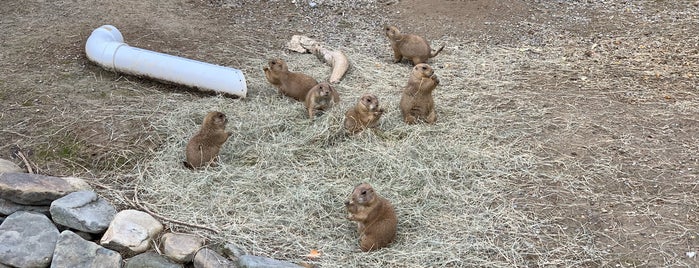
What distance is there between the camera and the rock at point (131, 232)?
5.82 meters

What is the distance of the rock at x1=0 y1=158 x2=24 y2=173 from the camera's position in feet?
21.7

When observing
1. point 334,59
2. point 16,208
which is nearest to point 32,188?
point 16,208

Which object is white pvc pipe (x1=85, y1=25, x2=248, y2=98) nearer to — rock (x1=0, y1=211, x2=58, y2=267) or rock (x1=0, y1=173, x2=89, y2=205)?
rock (x1=0, y1=173, x2=89, y2=205)

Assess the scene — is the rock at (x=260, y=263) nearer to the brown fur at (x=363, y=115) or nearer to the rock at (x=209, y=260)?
the rock at (x=209, y=260)

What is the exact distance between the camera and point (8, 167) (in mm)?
6676

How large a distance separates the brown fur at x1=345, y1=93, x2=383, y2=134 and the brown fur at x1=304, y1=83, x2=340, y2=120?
13.3 inches

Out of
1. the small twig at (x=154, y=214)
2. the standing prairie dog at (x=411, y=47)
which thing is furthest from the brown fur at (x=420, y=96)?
the small twig at (x=154, y=214)

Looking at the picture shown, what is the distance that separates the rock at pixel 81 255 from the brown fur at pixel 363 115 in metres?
2.71

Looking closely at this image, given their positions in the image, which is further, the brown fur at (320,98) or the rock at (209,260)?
the brown fur at (320,98)

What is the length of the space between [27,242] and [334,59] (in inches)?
178

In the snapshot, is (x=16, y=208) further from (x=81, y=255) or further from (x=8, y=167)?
(x=81, y=255)

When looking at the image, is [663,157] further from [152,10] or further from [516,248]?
[152,10]

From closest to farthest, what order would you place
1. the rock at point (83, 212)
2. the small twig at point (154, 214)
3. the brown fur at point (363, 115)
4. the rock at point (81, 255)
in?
the rock at point (81, 255) < the small twig at point (154, 214) < the rock at point (83, 212) < the brown fur at point (363, 115)

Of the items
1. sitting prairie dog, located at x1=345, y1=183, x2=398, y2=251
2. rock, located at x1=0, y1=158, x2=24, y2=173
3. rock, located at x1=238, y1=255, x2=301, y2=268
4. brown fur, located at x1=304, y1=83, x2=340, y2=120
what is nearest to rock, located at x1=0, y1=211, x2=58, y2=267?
rock, located at x1=0, y1=158, x2=24, y2=173
